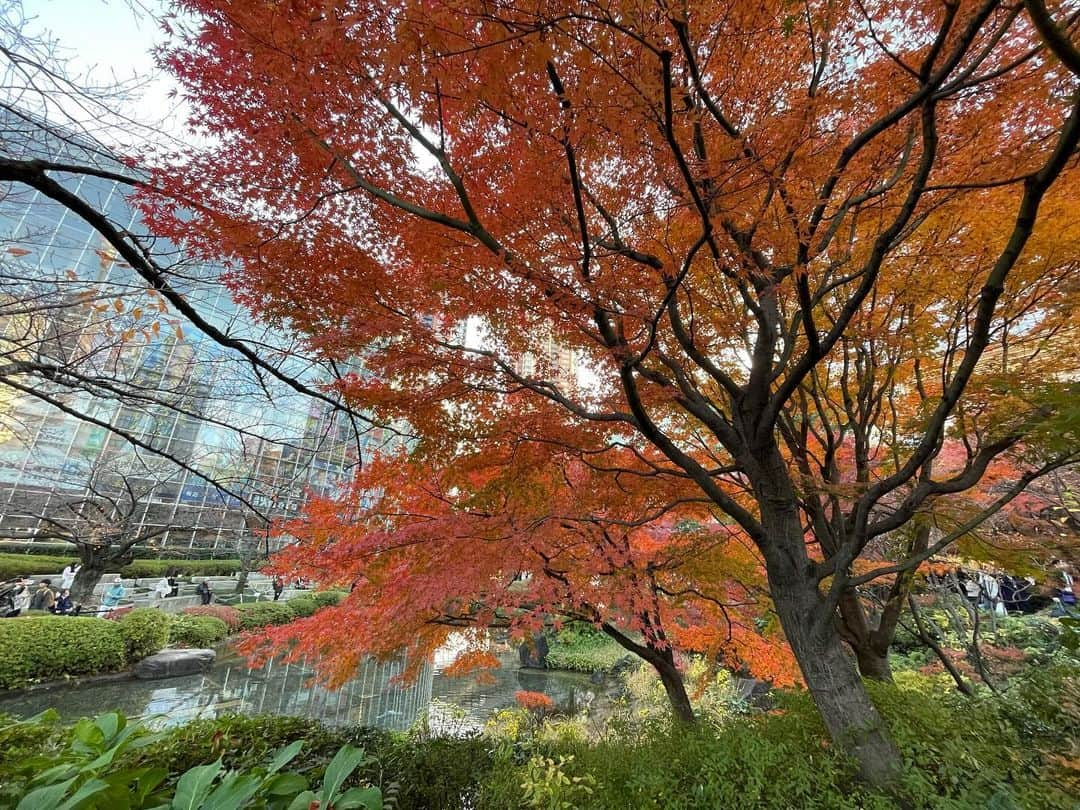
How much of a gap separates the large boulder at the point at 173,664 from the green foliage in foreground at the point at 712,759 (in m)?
9.97

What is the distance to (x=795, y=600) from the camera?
3.82 meters

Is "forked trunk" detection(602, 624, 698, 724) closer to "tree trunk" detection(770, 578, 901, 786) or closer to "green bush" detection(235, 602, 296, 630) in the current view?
"tree trunk" detection(770, 578, 901, 786)

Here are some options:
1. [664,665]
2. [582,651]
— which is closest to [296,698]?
[664,665]

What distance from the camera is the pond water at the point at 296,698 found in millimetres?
8922

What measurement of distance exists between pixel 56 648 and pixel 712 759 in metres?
13.5

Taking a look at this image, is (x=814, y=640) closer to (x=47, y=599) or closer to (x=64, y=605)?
(x=64, y=605)

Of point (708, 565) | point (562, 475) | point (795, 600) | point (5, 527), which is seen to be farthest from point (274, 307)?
point (5, 527)

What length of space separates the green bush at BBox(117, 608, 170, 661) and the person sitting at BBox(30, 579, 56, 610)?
15.3 ft

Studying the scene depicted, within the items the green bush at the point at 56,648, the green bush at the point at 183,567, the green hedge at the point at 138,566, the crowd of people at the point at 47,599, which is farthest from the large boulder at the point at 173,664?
the green bush at the point at 183,567

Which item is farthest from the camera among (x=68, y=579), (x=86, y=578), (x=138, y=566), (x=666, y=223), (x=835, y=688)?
(x=138, y=566)

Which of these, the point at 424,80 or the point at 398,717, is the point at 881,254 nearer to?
the point at 424,80

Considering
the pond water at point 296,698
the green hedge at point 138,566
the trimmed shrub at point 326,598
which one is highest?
the green hedge at point 138,566

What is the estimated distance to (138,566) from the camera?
19.6m

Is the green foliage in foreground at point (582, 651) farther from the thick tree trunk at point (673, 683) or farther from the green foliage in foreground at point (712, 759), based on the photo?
the green foliage in foreground at point (712, 759)
